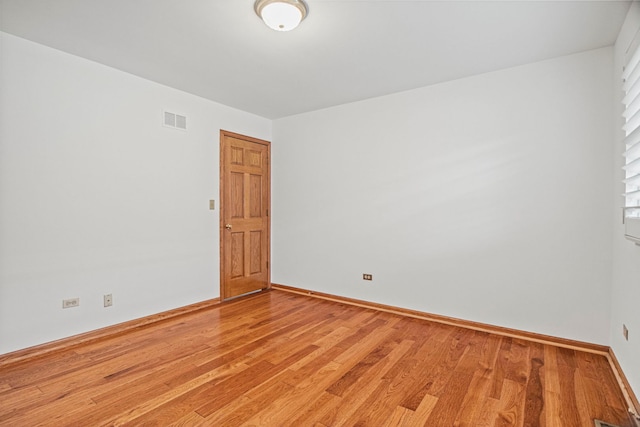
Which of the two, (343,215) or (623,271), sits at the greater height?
(343,215)

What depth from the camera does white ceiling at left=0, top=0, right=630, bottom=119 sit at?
2104 mm

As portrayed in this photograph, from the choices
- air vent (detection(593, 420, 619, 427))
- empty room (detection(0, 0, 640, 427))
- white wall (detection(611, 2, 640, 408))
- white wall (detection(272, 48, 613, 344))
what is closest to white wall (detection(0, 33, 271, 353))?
empty room (detection(0, 0, 640, 427))

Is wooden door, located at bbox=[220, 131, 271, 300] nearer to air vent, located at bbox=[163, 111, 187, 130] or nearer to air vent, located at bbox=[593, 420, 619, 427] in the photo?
air vent, located at bbox=[163, 111, 187, 130]

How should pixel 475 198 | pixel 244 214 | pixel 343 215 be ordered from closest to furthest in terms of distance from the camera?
pixel 475 198, pixel 343 215, pixel 244 214

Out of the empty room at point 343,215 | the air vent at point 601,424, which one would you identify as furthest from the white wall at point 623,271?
the air vent at point 601,424

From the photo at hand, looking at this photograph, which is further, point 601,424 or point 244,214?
point 244,214

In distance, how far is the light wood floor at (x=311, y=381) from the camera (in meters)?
1.80

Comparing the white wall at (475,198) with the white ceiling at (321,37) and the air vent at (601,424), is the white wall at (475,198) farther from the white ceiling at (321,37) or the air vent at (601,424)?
the air vent at (601,424)

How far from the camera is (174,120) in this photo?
3555 millimetres

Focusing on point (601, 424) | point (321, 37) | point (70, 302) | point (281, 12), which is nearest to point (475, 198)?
point (601, 424)

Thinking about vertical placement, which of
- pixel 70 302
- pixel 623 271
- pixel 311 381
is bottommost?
pixel 311 381

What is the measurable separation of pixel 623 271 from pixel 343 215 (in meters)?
2.68

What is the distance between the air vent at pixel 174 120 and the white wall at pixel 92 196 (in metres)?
0.07

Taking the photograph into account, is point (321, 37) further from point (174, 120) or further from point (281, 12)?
point (174, 120)
